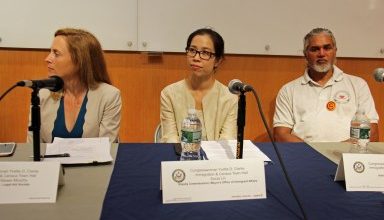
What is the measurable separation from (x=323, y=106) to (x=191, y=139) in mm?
1412

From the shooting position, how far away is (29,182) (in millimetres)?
1236

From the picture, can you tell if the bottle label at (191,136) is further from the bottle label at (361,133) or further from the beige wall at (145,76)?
the beige wall at (145,76)

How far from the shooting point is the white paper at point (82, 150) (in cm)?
161

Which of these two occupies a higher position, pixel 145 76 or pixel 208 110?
pixel 145 76

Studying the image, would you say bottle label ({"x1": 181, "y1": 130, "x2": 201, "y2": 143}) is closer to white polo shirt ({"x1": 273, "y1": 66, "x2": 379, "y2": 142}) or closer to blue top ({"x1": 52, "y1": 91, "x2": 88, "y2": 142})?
blue top ({"x1": 52, "y1": 91, "x2": 88, "y2": 142})

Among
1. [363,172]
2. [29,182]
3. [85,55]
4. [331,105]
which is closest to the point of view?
[29,182]

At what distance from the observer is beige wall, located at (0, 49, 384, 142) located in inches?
121

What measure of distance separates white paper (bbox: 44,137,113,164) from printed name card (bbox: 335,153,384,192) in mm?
929

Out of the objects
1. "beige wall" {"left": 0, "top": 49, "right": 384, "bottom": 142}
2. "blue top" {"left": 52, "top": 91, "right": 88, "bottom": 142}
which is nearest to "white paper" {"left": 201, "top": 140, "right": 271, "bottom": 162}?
"blue top" {"left": 52, "top": 91, "right": 88, "bottom": 142}

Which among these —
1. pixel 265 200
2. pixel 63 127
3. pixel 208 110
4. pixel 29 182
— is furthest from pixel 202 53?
pixel 29 182

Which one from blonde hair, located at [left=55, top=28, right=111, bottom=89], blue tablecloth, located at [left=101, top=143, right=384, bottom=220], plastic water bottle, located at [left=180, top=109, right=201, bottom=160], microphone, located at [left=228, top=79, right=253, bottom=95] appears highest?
blonde hair, located at [left=55, top=28, right=111, bottom=89]

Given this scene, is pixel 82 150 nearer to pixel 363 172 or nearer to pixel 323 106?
pixel 363 172

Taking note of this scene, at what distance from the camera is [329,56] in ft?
8.87

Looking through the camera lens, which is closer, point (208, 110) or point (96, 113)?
point (96, 113)
